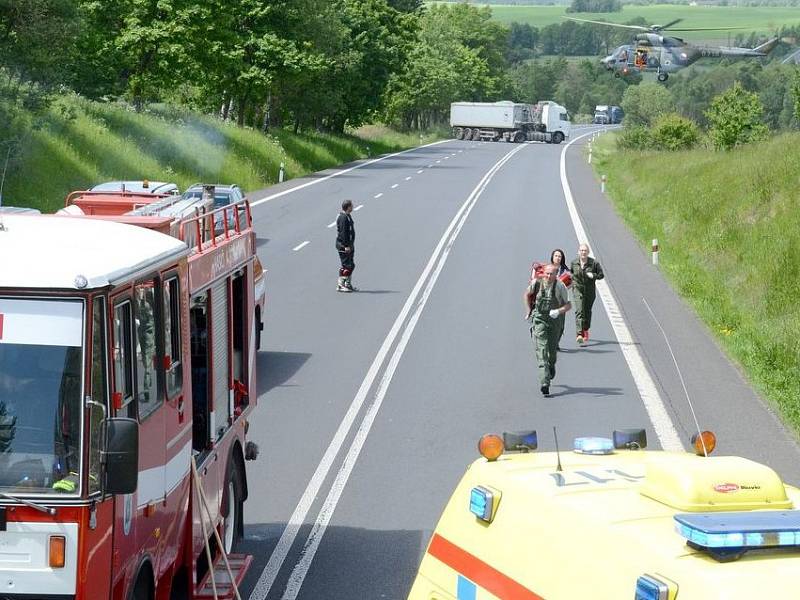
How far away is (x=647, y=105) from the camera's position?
367 feet

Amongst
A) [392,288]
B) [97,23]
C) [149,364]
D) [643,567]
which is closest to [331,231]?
[392,288]

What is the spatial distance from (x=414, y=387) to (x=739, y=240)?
564 inches

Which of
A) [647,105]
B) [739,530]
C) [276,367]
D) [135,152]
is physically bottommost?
[647,105]

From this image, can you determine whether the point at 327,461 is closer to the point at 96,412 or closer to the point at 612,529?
the point at 96,412

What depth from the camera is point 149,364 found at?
7.11 meters

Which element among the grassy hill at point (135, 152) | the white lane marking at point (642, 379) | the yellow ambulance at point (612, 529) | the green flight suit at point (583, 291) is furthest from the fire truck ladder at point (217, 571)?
the grassy hill at point (135, 152)

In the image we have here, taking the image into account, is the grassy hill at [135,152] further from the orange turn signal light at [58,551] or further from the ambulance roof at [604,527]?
the ambulance roof at [604,527]

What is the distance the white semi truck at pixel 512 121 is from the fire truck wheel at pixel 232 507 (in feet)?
314

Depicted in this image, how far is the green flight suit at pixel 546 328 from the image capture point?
16.5 metres

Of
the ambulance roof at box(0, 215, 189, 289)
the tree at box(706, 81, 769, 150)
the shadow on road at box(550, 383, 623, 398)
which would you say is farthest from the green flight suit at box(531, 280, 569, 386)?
the tree at box(706, 81, 769, 150)

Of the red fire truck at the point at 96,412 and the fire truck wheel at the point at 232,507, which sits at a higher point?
the red fire truck at the point at 96,412

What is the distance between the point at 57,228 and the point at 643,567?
4.06 metres

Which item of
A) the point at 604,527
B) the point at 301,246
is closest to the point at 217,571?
the point at 604,527

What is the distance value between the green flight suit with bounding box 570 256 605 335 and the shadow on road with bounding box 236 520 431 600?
9783 mm
